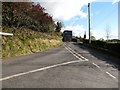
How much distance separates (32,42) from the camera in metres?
35.3

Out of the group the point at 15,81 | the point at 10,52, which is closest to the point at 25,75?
the point at 15,81

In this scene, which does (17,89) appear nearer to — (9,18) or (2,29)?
(2,29)

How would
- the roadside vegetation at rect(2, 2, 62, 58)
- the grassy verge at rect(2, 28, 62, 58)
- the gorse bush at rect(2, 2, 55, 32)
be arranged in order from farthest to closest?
the gorse bush at rect(2, 2, 55, 32) < the roadside vegetation at rect(2, 2, 62, 58) < the grassy verge at rect(2, 28, 62, 58)

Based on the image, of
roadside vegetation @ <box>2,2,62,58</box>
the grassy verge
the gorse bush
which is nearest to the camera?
the grassy verge

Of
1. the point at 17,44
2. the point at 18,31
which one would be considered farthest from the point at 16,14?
the point at 17,44

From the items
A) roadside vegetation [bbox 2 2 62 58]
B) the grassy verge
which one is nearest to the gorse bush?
roadside vegetation [bbox 2 2 62 58]

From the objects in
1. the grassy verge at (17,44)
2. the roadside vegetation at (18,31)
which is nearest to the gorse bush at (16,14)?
the roadside vegetation at (18,31)

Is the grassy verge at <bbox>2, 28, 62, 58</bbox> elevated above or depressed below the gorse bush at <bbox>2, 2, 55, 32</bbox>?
below

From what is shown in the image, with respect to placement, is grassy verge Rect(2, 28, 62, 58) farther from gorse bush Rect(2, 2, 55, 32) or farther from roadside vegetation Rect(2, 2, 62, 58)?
gorse bush Rect(2, 2, 55, 32)

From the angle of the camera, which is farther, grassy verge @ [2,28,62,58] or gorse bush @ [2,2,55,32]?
gorse bush @ [2,2,55,32]

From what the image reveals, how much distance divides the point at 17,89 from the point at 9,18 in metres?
25.5

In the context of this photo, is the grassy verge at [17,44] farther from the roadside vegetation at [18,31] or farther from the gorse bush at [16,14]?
the gorse bush at [16,14]

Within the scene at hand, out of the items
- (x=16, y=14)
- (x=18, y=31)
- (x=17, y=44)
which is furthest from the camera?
(x=16, y=14)

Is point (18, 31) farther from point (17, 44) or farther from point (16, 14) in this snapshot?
point (17, 44)
